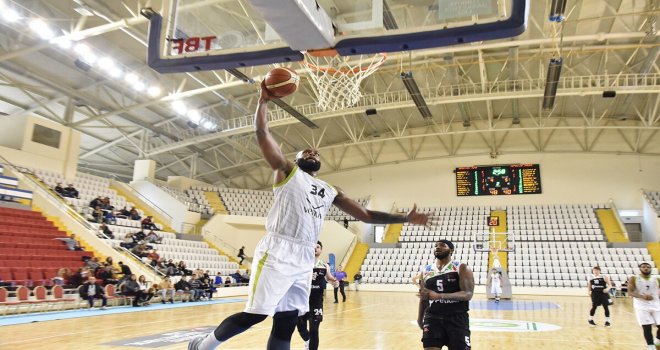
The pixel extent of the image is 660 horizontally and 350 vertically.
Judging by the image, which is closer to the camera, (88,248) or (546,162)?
(88,248)

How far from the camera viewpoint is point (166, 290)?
Answer: 49.0 ft

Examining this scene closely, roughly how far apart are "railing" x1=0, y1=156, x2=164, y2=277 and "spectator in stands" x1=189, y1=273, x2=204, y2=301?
1.09 meters

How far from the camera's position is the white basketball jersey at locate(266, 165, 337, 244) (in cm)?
296

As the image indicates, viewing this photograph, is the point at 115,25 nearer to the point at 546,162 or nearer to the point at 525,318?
the point at 525,318

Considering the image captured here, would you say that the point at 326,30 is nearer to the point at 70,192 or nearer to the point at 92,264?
the point at 92,264

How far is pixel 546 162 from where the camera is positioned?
26391 millimetres

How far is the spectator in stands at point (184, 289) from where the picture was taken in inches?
612

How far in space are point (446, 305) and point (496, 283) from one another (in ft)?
45.4

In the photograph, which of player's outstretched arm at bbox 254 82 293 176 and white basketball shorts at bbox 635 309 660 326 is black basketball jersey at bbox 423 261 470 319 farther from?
white basketball shorts at bbox 635 309 660 326

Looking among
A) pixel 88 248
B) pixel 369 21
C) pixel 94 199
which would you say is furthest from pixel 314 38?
pixel 94 199

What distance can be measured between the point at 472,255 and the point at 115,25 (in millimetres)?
18207

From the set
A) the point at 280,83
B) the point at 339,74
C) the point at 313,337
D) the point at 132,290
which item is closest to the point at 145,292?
the point at 132,290

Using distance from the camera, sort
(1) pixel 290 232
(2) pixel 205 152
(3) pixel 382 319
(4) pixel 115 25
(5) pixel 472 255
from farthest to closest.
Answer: (2) pixel 205 152, (5) pixel 472 255, (4) pixel 115 25, (3) pixel 382 319, (1) pixel 290 232

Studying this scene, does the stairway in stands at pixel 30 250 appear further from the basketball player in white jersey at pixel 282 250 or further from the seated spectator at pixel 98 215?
the basketball player in white jersey at pixel 282 250
